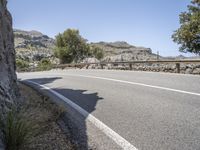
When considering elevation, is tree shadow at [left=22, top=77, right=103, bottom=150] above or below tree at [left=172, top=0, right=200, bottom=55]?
below

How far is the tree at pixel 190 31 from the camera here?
21734 mm

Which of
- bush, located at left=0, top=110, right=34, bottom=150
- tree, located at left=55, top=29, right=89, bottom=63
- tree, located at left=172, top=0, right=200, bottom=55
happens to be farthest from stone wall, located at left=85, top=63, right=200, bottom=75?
tree, located at left=55, top=29, right=89, bottom=63

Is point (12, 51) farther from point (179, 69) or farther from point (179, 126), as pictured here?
point (179, 69)

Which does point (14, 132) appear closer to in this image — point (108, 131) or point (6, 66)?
point (108, 131)

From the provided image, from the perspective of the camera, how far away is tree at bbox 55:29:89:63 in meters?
61.4

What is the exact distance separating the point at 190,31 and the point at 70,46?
4318 cm

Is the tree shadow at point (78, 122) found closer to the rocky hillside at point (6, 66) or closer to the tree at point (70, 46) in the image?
the rocky hillside at point (6, 66)

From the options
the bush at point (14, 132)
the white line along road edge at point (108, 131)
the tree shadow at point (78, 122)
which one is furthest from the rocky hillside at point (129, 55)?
the bush at point (14, 132)

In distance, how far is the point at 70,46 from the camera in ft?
206

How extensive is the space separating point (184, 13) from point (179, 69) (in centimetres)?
955

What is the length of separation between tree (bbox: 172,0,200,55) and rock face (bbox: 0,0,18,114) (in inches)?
650

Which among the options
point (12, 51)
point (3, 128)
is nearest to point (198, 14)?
point (12, 51)

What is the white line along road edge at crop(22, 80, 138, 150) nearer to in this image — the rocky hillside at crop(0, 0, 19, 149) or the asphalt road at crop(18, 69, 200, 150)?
the asphalt road at crop(18, 69, 200, 150)

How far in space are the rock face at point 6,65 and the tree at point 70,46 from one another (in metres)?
52.9
